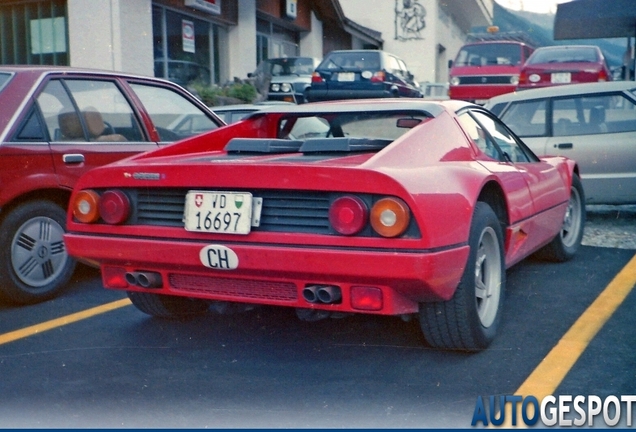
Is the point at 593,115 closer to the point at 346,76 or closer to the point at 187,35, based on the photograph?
the point at 346,76

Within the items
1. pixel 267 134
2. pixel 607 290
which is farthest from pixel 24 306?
pixel 607 290

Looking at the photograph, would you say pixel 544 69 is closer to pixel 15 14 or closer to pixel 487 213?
pixel 15 14

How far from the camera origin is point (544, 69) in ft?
49.6

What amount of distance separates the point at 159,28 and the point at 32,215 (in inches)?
499

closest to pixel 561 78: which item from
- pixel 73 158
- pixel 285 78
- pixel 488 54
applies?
pixel 488 54

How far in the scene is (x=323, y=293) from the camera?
10.3ft

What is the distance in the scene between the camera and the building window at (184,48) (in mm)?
16500

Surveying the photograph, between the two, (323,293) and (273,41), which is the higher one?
(273,41)

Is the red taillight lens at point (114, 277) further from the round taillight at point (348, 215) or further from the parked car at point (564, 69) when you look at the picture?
the parked car at point (564, 69)

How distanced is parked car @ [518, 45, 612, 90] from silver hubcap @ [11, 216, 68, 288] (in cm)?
1193

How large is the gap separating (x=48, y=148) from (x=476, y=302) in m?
2.64

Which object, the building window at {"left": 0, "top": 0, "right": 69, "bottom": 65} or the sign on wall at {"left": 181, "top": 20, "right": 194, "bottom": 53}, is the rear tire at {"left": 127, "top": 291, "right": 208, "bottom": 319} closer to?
the building window at {"left": 0, "top": 0, "right": 69, "bottom": 65}

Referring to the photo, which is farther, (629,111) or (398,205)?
(629,111)

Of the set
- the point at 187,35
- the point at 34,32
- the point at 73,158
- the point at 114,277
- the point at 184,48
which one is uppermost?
the point at 187,35
